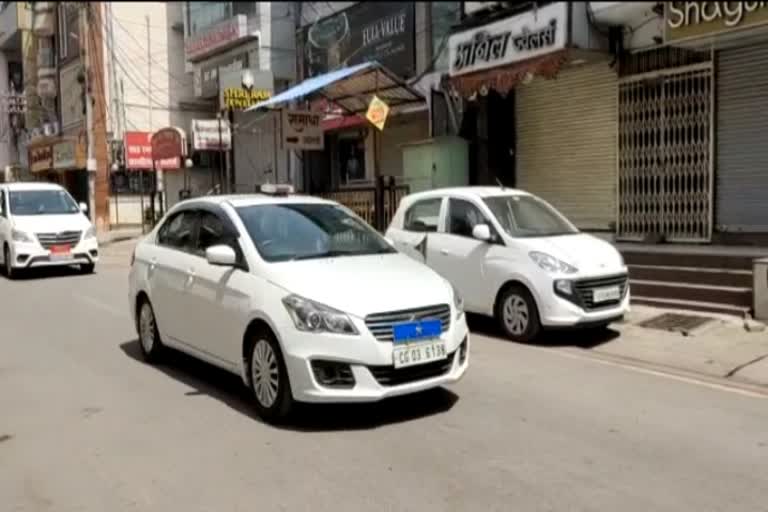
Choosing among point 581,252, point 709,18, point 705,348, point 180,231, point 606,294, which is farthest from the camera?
point 709,18

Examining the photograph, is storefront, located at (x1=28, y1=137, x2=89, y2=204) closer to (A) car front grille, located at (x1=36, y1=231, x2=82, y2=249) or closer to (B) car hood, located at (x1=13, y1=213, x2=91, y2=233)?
(B) car hood, located at (x1=13, y1=213, x2=91, y2=233)

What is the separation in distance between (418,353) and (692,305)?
569 centimetres

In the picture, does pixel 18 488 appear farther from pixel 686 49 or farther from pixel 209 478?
pixel 686 49

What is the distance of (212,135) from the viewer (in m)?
21.2

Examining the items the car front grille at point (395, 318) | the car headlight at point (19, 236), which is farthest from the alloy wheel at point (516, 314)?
the car headlight at point (19, 236)

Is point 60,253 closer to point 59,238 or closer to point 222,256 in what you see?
point 59,238

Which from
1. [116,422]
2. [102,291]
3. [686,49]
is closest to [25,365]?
[116,422]

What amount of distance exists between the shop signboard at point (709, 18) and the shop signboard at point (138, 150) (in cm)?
2079

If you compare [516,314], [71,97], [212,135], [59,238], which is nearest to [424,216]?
[516,314]

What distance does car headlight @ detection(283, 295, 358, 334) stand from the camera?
5.24 m

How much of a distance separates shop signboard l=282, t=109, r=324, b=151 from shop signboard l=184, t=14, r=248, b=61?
10.9 ft

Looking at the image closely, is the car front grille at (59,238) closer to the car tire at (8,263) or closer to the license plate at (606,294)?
the car tire at (8,263)

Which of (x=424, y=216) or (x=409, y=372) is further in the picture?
(x=424, y=216)

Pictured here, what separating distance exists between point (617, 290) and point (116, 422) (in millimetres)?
5332
